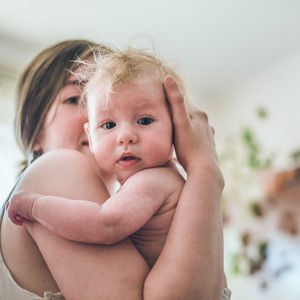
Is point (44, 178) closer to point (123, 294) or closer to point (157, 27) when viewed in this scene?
point (123, 294)

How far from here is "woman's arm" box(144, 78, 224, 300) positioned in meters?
0.63

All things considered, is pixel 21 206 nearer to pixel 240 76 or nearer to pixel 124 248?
pixel 124 248

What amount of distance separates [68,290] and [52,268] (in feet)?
0.14

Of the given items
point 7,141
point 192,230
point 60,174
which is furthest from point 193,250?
point 7,141

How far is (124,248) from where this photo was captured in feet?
2.21

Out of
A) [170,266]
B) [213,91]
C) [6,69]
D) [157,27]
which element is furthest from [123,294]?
[213,91]

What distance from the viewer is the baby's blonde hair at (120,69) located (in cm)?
81

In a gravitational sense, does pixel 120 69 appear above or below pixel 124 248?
above

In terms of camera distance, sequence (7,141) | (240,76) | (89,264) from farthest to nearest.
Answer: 1. (240,76)
2. (7,141)
3. (89,264)

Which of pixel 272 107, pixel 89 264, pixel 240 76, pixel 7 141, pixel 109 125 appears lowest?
pixel 7 141

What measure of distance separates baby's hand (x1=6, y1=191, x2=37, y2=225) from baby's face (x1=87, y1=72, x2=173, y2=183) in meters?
0.17

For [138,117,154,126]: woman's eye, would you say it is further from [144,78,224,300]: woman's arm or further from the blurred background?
the blurred background

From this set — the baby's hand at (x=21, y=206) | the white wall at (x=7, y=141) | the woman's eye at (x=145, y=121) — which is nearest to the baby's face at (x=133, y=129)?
the woman's eye at (x=145, y=121)

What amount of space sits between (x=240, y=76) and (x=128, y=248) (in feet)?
10.9
